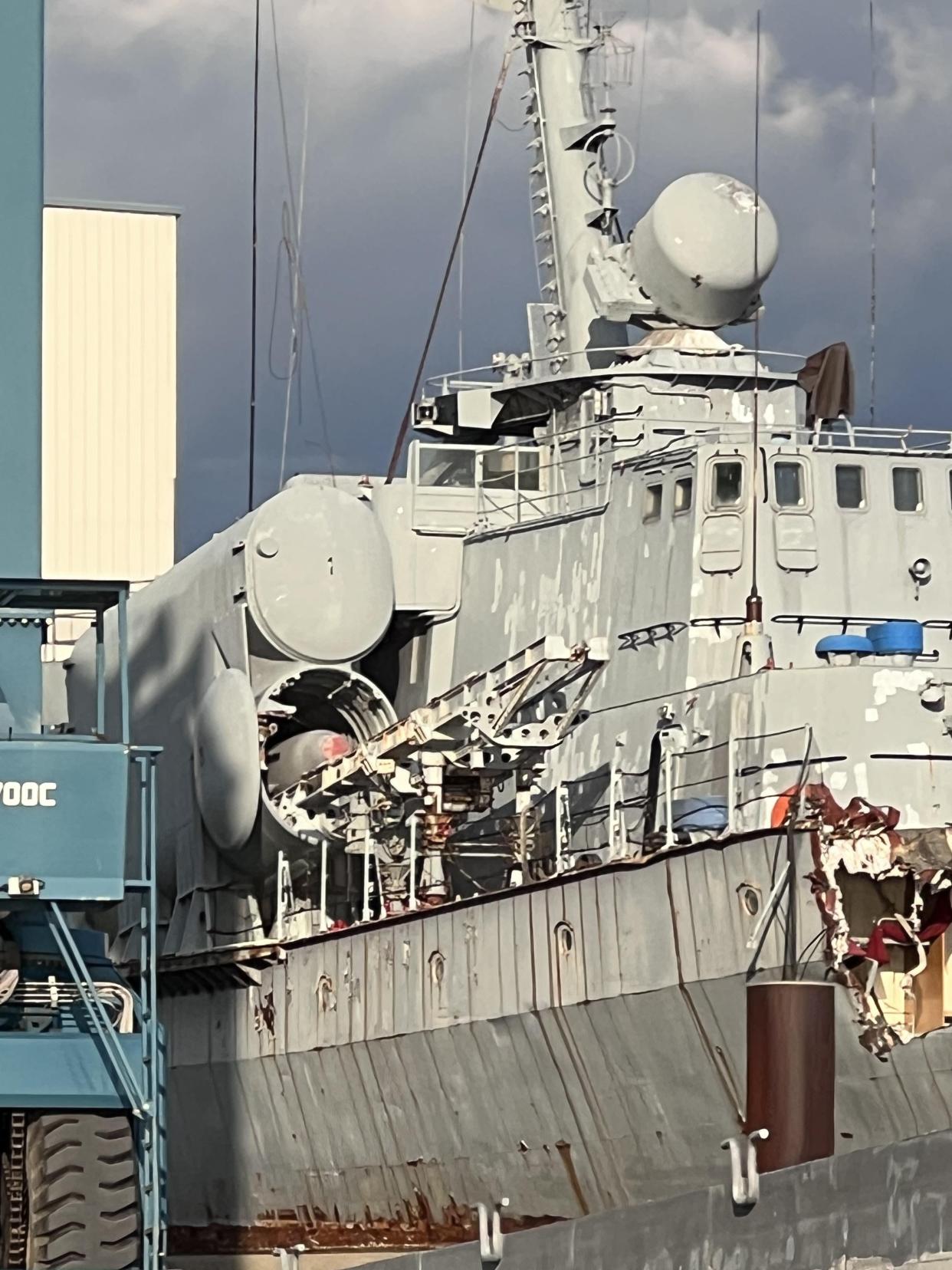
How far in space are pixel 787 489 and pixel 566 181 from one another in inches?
280

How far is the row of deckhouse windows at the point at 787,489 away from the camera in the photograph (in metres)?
24.2

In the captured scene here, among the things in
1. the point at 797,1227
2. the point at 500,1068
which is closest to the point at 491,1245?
the point at 797,1227

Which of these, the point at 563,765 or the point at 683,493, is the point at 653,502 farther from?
the point at 563,765

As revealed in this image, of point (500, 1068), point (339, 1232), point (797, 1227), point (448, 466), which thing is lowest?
point (797, 1227)

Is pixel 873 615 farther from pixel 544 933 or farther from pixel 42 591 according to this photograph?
pixel 42 591

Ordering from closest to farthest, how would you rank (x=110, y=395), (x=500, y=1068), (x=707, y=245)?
(x=500, y=1068)
(x=707, y=245)
(x=110, y=395)

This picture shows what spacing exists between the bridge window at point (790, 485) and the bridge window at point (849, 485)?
435 mm

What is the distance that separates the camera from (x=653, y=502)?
25.0 meters

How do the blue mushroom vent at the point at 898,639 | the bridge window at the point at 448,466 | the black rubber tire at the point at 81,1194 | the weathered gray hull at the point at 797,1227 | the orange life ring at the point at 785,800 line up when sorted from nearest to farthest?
the weathered gray hull at the point at 797,1227 → the black rubber tire at the point at 81,1194 → the orange life ring at the point at 785,800 → the blue mushroom vent at the point at 898,639 → the bridge window at the point at 448,466

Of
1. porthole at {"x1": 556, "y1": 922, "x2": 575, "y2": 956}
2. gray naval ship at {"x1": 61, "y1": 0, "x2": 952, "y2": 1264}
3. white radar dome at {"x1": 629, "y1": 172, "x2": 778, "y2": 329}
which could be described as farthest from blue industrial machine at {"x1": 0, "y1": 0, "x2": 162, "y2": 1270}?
white radar dome at {"x1": 629, "y1": 172, "x2": 778, "y2": 329}

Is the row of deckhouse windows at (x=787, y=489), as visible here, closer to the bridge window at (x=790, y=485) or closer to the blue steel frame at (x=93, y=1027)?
the bridge window at (x=790, y=485)

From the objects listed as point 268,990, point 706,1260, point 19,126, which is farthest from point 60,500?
point 706,1260

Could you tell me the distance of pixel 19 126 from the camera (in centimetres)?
1730

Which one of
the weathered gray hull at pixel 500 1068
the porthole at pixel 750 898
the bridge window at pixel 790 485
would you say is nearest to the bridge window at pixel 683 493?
the bridge window at pixel 790 485
